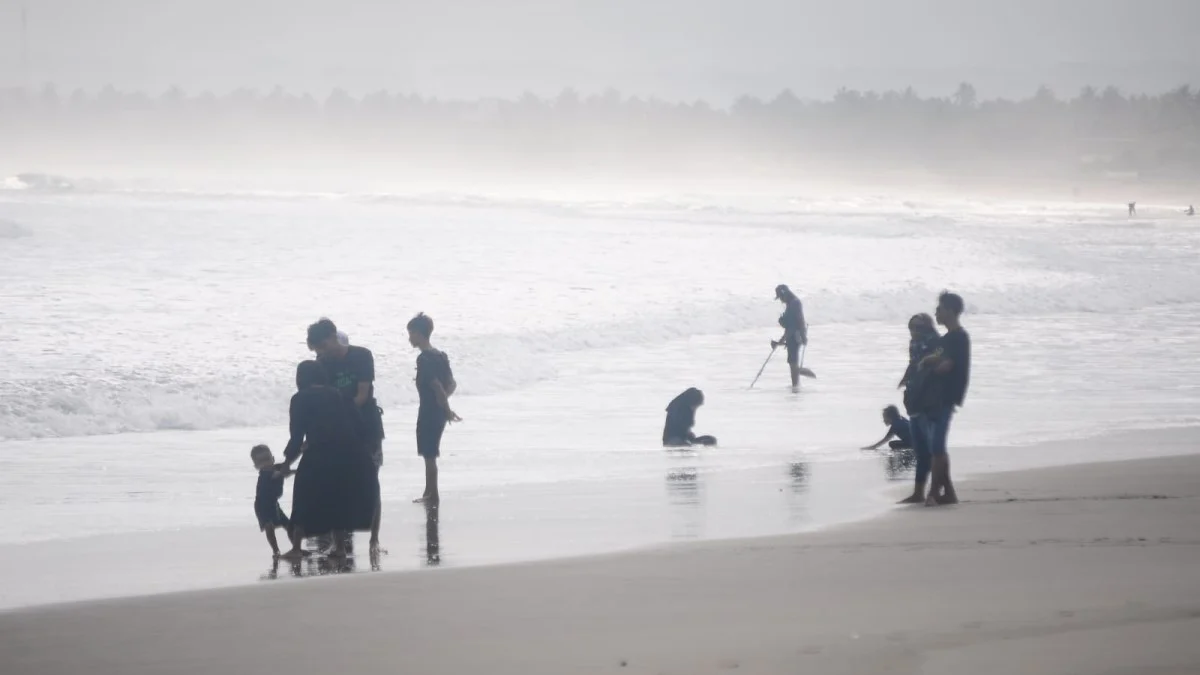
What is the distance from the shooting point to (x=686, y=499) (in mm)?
10008

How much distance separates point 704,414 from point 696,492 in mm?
5558

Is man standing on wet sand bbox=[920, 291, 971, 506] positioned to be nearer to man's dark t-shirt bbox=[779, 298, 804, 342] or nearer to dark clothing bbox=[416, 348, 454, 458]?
dark clothing bbox=[416, 348, 454, 458]

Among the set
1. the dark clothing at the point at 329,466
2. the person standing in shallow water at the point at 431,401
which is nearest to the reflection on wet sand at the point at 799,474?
the person standing in shallow water at the point at 431,401

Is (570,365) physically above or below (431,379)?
below

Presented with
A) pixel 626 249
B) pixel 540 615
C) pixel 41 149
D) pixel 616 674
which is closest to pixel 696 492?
pixel 540 615

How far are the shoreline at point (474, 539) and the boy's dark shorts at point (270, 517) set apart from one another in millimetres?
219

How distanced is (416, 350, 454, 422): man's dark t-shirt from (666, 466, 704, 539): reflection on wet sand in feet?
5.81

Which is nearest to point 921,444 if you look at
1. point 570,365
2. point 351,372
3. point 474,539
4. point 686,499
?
point 686,499

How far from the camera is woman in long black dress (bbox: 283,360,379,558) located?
24.7ft

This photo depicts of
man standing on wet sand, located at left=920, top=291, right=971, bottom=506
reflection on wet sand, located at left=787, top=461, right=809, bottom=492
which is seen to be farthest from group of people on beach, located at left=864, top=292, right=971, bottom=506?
reflection on wet sand, located at left=787, top=461, right=809, bottom=492

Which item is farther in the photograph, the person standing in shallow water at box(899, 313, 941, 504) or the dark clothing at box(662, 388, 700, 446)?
the dark clothing at box(662, 388, 700, 446)

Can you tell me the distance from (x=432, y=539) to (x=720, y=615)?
9.46 ft

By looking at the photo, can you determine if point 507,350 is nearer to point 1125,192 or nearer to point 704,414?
point 704,414

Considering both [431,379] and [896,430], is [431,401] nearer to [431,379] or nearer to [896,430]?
[431,379]
